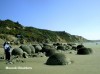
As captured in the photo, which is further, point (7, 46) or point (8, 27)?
point (8, 27)

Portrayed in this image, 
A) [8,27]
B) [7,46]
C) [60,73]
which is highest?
[8,27]

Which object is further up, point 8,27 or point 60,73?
point 8,27

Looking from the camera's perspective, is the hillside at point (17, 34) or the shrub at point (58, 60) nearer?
the shrub at point (58, 60)

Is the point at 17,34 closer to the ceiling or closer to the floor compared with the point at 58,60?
closer to the ceiling

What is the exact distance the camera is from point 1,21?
461 feet

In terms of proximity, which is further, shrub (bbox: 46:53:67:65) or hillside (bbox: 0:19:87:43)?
hillside (bbox: 0:19:87:43)

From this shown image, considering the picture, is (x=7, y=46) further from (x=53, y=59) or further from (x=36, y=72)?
(x=36, y=72)

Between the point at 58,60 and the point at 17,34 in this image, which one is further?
the point at 17,34

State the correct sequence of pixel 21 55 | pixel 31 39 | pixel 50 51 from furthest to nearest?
pixel 31 39
pixel 50 51
pixel 21 55

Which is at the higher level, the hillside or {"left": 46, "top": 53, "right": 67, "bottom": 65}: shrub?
the hillside

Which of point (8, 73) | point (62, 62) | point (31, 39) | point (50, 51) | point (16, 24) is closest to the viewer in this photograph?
point (8, 73)

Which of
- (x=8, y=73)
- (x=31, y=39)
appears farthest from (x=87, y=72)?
(x=31, y=39)

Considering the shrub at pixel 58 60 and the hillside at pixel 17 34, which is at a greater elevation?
the hillside at pixel 17 34

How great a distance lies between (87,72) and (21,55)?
40.7 feet
